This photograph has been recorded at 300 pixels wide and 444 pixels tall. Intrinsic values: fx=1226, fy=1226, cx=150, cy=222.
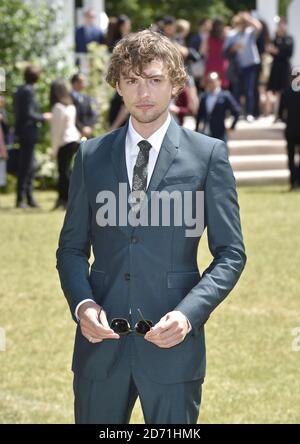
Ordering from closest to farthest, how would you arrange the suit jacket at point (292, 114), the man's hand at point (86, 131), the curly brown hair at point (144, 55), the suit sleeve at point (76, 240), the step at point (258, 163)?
1. the curly brown hair at point (144, 55)
2. the suit sleeve at point (76, 240)
3. the man's hand at point (86, 131)
4. the suit jacket at point (292, 114)
5. the step at point (258, 163)

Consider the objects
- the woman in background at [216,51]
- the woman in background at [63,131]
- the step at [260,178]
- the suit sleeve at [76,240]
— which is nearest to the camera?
the suit sleeve at [76,240]

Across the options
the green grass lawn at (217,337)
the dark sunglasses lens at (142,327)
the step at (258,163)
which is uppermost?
the dark sunglasses lens at (142,327)

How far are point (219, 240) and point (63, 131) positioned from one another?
13276mm

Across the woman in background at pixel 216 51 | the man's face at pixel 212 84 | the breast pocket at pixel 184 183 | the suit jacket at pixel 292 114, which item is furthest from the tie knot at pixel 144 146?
the woman in background at pixel 216 51

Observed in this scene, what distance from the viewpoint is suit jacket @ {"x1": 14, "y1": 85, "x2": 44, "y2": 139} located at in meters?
17.6

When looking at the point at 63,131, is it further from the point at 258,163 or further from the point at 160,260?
the point at 160,260

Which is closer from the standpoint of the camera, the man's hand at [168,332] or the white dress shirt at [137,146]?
the man's hand at [168,332]

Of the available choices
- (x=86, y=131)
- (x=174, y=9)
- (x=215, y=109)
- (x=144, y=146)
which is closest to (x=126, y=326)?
(x=144, y=146)

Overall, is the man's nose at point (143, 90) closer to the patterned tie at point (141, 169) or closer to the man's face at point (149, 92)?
the man's face at point (149, 92)

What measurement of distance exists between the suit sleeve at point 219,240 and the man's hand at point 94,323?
0.29 metres

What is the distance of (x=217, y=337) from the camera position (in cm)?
969

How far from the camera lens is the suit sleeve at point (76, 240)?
14.3 ft
